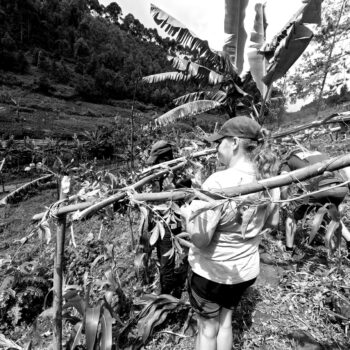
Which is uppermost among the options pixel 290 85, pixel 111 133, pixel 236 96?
pixel 290 85

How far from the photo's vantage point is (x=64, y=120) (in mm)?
27453

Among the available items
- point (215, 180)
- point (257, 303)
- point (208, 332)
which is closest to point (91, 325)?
point (208, 332)

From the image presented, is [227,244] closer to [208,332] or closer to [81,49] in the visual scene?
[208,332]

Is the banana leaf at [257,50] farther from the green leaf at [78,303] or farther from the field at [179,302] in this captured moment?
the green leaf at [78,303]

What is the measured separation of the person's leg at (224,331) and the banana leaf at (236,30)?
4678 mm

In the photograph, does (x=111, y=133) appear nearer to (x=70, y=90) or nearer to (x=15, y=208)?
(x=15, y=208)

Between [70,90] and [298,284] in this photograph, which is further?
[70,90]

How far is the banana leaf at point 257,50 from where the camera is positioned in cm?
469

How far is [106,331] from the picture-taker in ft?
5.73

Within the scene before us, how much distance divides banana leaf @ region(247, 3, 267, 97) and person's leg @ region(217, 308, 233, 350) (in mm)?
3938

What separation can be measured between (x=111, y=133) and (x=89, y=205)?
17.3m

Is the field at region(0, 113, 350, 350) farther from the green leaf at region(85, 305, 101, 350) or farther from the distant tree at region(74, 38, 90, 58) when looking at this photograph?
the distant tree at region(74, 38, 90, 58)

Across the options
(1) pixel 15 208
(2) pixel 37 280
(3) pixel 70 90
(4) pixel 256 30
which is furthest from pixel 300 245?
(3) pixel 70 90

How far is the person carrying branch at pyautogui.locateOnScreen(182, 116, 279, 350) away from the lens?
1.28 metres
